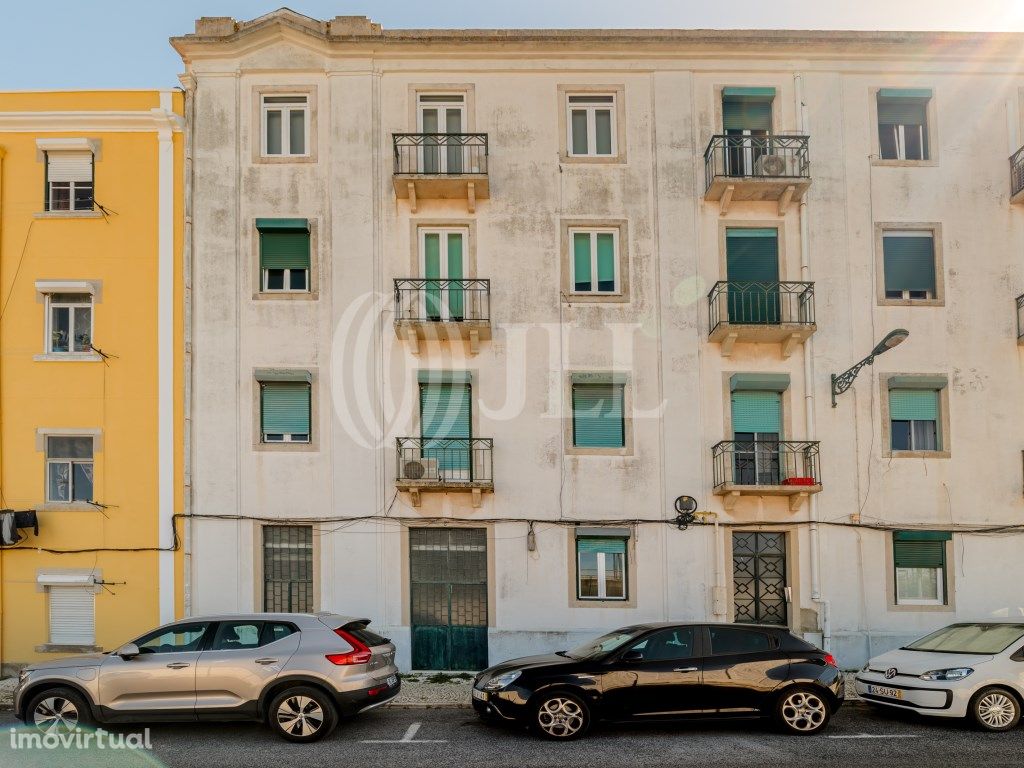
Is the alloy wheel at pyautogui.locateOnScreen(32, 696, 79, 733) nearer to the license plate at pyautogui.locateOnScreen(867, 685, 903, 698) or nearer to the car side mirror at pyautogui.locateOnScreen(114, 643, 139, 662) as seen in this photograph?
A: the car side mirror at pyautogui.locateOnScreen(114, 643, 139, 662)

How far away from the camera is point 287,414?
56.8 ft

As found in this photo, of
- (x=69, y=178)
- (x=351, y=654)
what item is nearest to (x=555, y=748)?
(x=351, y=654)

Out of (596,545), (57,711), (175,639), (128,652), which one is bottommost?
(57,711)

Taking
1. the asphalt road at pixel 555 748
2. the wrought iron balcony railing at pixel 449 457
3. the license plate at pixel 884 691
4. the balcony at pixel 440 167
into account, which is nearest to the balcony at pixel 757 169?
the balcony at pixel 440 167

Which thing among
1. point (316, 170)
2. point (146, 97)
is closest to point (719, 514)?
point (316, 170)

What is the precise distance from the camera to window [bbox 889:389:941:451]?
17.4m

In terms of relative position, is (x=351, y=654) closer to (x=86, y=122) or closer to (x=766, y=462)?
(x=766, y=462)

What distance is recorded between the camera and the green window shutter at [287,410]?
56.7 feet

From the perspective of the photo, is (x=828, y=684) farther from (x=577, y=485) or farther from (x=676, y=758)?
(x=577, y=485)

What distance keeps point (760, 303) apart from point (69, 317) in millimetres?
13260

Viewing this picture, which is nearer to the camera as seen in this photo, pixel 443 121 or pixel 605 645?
pixel 605 645

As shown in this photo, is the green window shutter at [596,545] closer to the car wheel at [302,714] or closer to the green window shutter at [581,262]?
the green window shutter at [581,262]

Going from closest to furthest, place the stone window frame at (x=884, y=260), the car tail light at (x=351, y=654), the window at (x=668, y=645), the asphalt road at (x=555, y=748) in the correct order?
the asphalt road at (x=555, y=748) → the car tail light at (x=351, y=654) → the window at (x=668, y=645) → the stone window frame at (x=884, y=260)

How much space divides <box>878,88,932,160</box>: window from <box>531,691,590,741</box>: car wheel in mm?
12699
